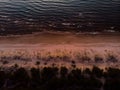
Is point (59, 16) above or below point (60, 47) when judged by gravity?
above

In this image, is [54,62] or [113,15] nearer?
[54,62]

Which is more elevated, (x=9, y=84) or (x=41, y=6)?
(x=41, y=6)

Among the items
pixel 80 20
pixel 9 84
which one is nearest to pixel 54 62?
pixel 9 84

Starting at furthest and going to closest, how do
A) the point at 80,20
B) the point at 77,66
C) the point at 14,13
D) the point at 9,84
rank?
1. the point at 14,13
2. the point at 80,20
3. the point at 77,66
4. the point at 9,84

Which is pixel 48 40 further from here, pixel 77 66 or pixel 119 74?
pixel 119 74

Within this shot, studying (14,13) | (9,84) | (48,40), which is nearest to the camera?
(9,84)

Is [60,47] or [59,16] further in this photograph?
[59,16]

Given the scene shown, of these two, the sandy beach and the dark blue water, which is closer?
the sandy beach

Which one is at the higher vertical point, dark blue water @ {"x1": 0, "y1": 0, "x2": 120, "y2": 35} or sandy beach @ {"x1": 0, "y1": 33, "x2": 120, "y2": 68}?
dark blue water @ {"x1": 0, "y1": 0, "x2": 120, "y2": 35}
